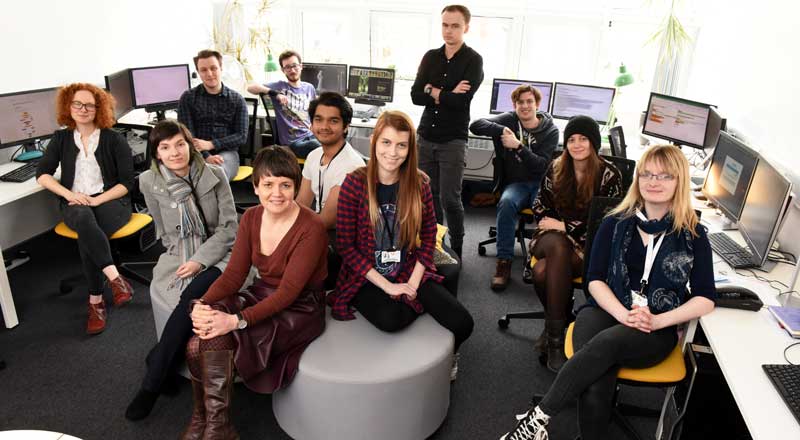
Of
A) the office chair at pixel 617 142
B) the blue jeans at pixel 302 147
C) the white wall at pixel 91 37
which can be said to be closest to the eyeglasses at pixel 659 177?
the office chair at pixel 617 142

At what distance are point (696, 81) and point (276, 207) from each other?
4.14 metres

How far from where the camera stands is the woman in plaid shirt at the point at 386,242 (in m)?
2.34

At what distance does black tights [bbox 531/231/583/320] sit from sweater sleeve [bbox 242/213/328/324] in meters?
1.15

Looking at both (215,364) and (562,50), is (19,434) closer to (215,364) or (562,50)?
(215,364)

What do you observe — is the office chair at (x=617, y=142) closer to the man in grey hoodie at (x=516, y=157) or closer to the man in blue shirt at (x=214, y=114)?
the man in grey hoodie at (x=516, y=157)

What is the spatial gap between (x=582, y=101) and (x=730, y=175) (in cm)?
212

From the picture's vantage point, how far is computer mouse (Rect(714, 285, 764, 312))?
2137mm

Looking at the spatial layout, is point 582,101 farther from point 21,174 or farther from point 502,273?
point 21,174

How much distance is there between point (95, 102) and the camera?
10.5 feet

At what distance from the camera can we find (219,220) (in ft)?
9.01

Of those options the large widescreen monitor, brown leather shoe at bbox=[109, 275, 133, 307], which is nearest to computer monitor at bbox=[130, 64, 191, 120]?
the large widescreen monitor

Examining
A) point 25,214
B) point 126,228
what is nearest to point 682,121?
point 126,228

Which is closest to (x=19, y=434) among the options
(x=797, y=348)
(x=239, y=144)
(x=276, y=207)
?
(x=276, y=207)

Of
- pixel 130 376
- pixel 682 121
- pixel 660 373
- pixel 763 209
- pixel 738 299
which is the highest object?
pixel 682 121
